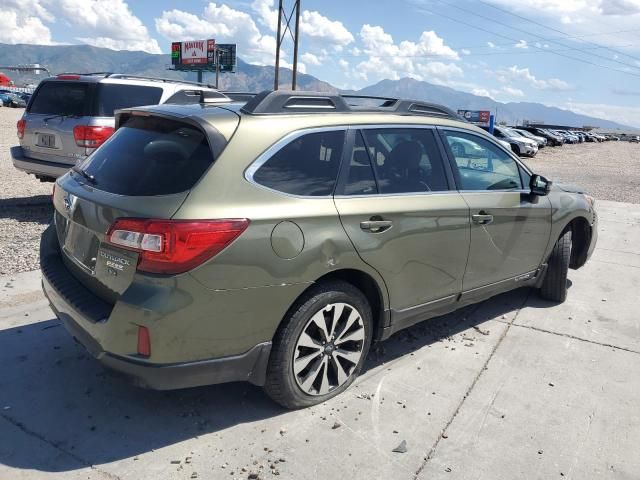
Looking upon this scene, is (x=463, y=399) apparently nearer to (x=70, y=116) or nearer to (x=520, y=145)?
(x=70, y=116)

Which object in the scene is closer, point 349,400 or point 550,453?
point 550,453

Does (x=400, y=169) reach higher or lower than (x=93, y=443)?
higher

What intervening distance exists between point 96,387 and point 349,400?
1.57 m

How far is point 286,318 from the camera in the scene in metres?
3.09

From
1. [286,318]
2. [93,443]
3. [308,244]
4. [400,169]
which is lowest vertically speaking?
[93,443]

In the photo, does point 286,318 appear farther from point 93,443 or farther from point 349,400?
point 93,443

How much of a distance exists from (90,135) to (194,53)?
83.5 meters

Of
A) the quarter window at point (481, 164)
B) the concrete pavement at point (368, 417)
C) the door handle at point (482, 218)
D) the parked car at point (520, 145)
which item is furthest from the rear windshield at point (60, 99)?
the parked car at point (520, 145)

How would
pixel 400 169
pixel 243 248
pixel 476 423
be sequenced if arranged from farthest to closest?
pixel 400 169
pixel 476 423
pixel 243 248

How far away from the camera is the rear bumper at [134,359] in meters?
2.75

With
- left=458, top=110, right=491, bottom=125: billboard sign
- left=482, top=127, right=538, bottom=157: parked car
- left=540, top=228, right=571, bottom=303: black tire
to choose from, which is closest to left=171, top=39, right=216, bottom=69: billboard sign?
left=458, top=110, right=491, bottom=125: billboard sign

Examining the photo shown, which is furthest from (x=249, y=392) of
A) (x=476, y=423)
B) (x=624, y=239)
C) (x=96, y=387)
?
(x=624, y=239)

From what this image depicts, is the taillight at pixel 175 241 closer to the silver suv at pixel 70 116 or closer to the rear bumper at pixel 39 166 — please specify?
the silver suv at pixel 70 116

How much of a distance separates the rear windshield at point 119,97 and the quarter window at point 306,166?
4.99 m
